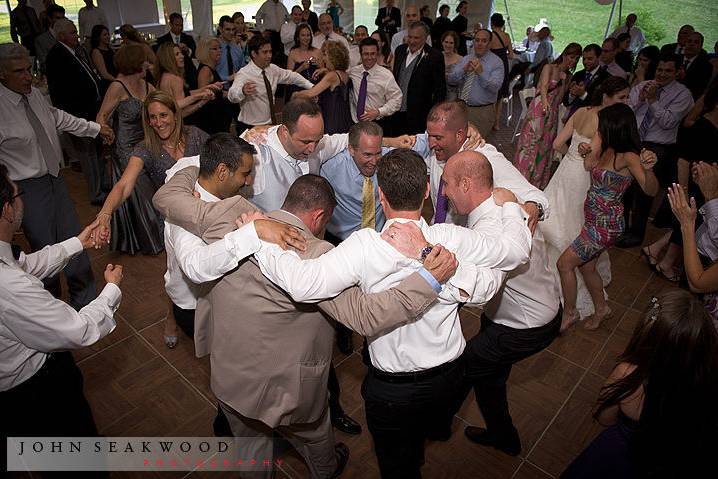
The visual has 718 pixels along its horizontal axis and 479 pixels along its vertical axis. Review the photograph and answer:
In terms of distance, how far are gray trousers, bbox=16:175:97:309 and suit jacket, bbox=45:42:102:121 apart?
1.85 metres

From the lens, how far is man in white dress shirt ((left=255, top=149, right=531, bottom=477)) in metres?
1.49

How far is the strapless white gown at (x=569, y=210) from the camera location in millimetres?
3424

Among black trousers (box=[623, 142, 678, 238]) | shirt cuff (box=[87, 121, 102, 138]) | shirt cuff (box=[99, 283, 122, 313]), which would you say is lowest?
black trousers (box=[623, 142, 678, 238])

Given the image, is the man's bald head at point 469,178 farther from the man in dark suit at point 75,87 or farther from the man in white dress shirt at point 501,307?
the man in dark suit at point 75,87

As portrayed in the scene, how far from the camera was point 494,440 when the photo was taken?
7.86 feet

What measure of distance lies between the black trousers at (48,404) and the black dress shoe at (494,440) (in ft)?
6.09

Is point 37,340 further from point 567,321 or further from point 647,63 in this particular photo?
point 647,63

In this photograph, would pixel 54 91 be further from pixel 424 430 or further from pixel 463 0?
pixel 463 0

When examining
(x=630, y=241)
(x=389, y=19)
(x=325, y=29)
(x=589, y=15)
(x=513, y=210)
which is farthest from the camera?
(x=589, y=15)

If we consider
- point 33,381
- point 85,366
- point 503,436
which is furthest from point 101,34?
point 503,436

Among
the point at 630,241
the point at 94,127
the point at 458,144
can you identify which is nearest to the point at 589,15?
the point at 630,241

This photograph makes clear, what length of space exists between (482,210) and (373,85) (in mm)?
3229

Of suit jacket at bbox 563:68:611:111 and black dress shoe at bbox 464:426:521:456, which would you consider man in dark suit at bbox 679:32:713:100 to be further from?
black dress shoe at bbox 464:426:521:456

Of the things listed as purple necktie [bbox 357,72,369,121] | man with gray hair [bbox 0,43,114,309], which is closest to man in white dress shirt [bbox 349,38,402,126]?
purple necktie [bbox 357,72,369,121]
